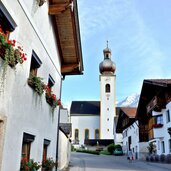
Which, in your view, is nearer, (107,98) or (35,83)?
(35,83)

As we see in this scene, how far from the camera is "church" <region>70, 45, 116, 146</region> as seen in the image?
212 ft

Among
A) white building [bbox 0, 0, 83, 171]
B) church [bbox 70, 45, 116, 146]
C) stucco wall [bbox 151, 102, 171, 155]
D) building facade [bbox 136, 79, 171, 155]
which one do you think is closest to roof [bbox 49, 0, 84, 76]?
white building [bbox 0, 0, 83, 171]

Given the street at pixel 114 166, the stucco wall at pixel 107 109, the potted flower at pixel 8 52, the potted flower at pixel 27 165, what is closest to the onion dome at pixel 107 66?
the stucco wall at pixel 107 109

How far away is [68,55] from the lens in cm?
1198

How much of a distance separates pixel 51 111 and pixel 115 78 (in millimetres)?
59604

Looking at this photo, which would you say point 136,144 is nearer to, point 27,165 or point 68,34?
point 68,34

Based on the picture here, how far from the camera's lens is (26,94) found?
6.51 m

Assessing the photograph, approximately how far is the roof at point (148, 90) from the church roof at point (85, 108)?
4057 centimetres

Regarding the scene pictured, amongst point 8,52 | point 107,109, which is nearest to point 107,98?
point 107,109

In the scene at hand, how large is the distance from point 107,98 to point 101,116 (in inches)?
194

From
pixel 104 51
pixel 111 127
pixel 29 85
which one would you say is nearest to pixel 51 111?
pixel 29 85

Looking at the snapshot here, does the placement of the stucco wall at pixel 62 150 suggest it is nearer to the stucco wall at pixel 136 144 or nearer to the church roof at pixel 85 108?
the stucco wall at pixel 136 144

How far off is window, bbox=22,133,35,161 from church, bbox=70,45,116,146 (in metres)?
55.2

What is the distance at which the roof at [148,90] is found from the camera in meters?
23.6
